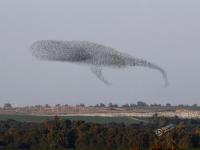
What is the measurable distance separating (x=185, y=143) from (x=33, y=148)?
12100 millimetres

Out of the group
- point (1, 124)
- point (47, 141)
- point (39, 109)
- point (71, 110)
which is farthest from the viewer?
point (39, 109)

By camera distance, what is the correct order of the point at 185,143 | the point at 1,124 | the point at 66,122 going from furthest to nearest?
the point at 1,124 < the point at 66,122 < the point at 185,143

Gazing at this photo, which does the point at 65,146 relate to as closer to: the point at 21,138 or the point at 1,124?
the point at 21,138

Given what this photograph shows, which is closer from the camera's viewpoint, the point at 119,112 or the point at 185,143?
the point at 185,143

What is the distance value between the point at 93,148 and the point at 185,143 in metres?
7.59

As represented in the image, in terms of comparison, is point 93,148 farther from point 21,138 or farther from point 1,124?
point 1,124

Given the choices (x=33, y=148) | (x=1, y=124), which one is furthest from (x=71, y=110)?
(x=33, y=148)

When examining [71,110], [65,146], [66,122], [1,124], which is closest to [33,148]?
[65,146]

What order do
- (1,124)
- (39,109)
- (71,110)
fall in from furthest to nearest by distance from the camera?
(39,109), (71,110), (1,124)

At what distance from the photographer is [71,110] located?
5005 inches

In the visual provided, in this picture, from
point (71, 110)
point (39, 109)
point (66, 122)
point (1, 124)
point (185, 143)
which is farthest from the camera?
point (39, 109)

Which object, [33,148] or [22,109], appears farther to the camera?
[22,109]

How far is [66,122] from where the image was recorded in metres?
73.1

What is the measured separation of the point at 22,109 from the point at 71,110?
14679 millimetres
